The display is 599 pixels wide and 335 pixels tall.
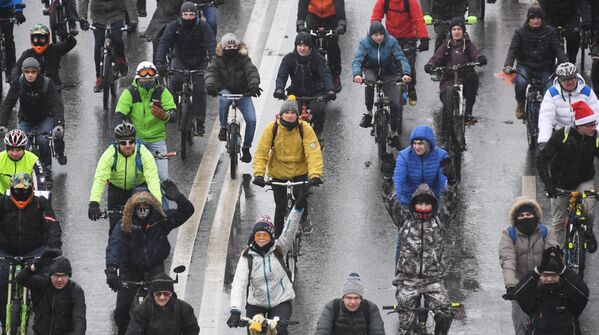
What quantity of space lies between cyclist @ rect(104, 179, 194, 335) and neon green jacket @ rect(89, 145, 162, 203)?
116cm

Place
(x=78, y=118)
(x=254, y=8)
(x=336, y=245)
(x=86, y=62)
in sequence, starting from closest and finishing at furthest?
(x=336, y=245) → (x=78, y=118) → (x=86, y=62) → (x=254, y=8)

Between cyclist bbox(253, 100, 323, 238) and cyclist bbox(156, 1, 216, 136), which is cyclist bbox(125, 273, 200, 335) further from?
cyclist bbox(156, 1, 216, 136)

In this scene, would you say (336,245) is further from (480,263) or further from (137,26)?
(137,26)

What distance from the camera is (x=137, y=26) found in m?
31.4

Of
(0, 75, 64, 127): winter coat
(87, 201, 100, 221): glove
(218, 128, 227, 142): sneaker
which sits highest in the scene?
(0, 75, 64, 127): winter coat

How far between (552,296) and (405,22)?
344 inches

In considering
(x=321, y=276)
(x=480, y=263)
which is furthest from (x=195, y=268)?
(x=480, y=263)

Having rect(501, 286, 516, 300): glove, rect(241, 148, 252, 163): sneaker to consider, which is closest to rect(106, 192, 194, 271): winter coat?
rect(501, 286, 516, 300): glove

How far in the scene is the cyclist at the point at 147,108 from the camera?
2422 centimetres

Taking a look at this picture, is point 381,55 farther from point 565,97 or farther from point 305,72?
point 565,97

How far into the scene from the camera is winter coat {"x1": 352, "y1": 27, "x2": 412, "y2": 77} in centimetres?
2609

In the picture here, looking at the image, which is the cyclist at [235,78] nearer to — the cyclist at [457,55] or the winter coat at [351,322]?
the cyclist at [457,55]

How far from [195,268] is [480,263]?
10.6 feet

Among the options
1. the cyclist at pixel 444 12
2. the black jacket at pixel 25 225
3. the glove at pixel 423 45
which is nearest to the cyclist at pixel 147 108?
the black jacket at pixel 25 225
